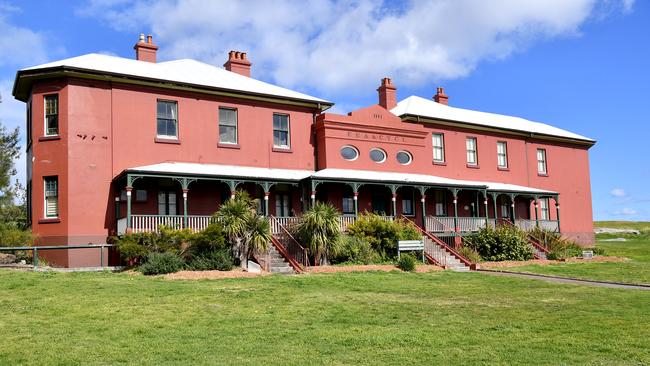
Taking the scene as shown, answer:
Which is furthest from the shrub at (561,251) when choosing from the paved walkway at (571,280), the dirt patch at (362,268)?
the dirt patch at (362,268)

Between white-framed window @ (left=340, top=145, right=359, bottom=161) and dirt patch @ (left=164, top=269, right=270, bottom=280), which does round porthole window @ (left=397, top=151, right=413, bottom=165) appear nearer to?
white-framed window @ (left=340, top=145, right=359, bottom=161)

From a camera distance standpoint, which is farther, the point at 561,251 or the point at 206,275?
the point at 561,251

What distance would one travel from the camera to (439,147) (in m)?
34.3

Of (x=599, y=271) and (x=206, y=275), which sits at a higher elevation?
(x=206, y=275)

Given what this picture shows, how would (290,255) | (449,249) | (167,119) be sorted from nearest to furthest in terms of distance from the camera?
A: (290,255) → (167,119) → (449,249)

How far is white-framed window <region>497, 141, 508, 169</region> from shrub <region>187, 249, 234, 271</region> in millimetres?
21131

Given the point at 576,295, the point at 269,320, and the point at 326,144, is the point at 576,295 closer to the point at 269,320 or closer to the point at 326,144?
the point at 269,320

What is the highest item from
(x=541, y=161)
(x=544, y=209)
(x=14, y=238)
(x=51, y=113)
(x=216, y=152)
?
(x=51, y=113)

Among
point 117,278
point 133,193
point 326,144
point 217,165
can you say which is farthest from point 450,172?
point 117,278

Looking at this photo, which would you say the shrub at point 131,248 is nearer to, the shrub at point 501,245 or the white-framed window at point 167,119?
the white-framed window at point 167,119

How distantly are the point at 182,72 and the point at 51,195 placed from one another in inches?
307

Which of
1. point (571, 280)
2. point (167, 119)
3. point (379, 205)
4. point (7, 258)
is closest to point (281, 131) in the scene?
point (167, 119)

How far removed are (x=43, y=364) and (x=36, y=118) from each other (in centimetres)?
1835

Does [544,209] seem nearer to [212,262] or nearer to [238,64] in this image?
[238,64]
